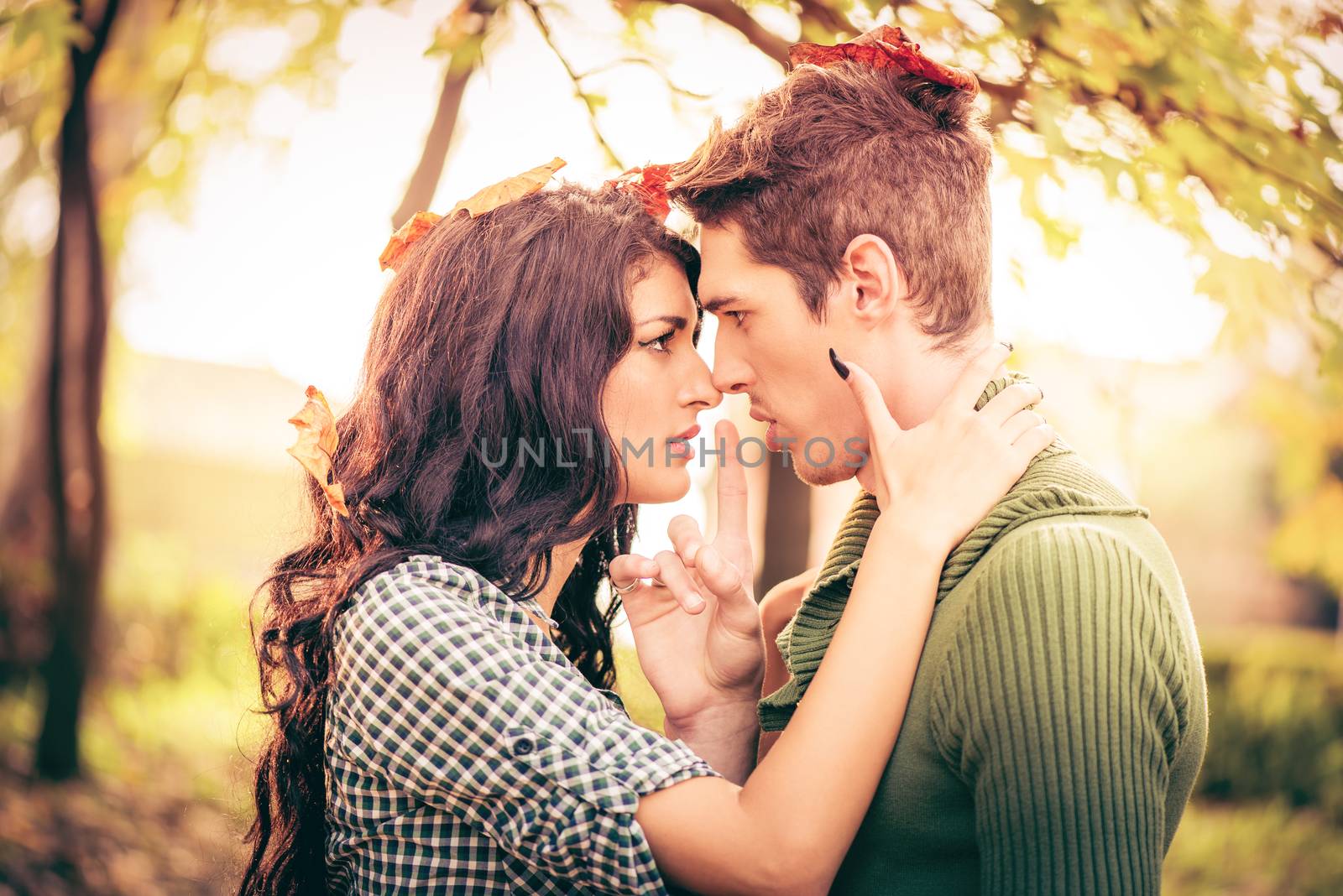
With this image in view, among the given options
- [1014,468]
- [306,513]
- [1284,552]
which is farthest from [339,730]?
[1284,552]

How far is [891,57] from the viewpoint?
211cm

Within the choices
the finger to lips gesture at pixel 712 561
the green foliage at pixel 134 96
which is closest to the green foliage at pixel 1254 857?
the finger to lips gesture at pixel 712 561

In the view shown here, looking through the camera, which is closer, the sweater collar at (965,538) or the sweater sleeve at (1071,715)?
the sweater sleeve at (1071,715)

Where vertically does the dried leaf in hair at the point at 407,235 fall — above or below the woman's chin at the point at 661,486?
above

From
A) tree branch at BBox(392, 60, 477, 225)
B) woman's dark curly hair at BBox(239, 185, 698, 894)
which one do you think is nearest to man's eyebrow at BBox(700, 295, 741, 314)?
woman's dark curly hair at BBox(239, 185, 698, 894)

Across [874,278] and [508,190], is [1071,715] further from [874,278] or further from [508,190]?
[508,190]

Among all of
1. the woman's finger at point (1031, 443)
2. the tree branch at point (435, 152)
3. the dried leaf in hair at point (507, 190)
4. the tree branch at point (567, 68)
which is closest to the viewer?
the woman's finger at point (1031, 443)

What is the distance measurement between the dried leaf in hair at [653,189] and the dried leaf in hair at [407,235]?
1.32 ft

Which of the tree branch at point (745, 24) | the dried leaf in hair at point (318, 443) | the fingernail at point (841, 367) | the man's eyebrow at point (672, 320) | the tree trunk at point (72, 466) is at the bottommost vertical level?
the tree trunk at point (72, 466)

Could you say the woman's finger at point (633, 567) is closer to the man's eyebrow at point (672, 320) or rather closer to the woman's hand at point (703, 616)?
the woman's hand at point (703, 616)

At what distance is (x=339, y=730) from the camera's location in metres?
1.91

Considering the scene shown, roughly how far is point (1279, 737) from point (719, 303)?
5417 mm

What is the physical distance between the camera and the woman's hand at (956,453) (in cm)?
170

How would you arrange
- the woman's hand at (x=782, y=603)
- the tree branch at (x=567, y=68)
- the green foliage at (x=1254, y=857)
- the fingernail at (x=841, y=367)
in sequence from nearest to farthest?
the fingernail at (x=841, y=367), the woman's hand at (x=782, y=603), the tree branch at (x=567, y=68), the green foliage at (x=1254, y=857)
